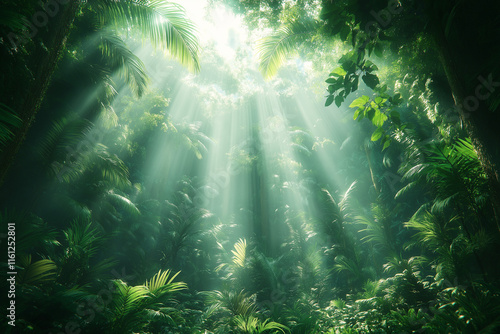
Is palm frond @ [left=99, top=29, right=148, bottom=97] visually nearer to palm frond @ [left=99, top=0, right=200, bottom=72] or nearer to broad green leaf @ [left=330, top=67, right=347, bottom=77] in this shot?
palm frond @ [left=99, top=0, right=200, bottom=72]

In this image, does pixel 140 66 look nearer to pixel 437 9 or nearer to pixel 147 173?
pixel 437 9

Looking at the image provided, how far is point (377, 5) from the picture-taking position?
4.04 ft

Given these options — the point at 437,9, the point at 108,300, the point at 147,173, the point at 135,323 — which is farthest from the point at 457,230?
the point at 147,173

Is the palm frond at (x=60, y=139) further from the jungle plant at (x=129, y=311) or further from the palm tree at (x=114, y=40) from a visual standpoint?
the jungle plant at (x=129, y=311)

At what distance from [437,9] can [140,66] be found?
213 inches

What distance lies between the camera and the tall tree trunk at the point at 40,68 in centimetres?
163

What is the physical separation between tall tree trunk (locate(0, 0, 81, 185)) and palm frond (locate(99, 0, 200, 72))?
4.78 feet

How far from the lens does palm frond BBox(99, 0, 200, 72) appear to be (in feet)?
10.8

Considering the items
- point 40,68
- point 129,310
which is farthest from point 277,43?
point 129,310

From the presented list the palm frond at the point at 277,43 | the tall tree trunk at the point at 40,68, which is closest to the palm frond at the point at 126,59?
the palm frond at the point at 277,43

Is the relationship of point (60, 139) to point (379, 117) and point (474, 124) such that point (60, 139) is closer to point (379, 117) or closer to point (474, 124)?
point (379, 117)

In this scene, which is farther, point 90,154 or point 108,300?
point 90,154

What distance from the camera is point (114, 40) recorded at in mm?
4953

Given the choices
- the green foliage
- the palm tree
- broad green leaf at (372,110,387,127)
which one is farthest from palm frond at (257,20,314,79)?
the green foliage
